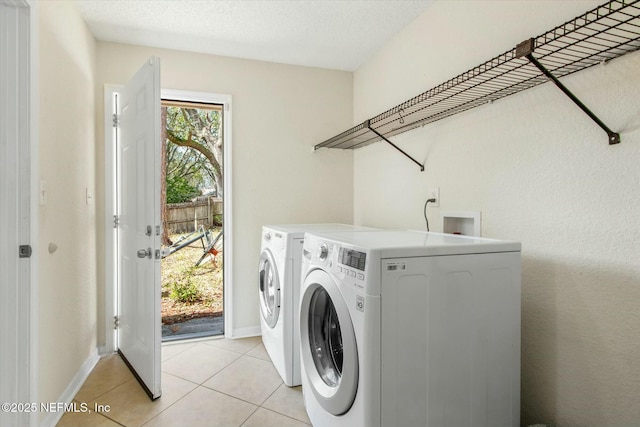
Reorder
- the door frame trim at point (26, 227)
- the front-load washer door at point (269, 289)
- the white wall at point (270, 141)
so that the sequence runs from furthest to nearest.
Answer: the white wall at point (270, 141) → the front-load washer door at point (269, 289) → the door frame trim at point (26, 227)

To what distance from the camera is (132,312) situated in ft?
7.28

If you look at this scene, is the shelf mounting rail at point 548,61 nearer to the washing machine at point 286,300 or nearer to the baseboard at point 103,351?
the washing machine at point 286,300

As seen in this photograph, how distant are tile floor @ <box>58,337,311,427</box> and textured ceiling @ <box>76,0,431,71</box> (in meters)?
2.31

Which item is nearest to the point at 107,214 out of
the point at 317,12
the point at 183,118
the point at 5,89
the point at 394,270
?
the point at 5,89

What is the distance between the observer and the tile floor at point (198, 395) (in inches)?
67.9

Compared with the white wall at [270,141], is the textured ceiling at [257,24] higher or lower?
higher

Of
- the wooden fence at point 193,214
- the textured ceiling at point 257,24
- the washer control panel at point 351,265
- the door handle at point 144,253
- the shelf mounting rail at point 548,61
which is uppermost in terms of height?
the textured ceiling at point 257,24

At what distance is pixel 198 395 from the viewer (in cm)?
195

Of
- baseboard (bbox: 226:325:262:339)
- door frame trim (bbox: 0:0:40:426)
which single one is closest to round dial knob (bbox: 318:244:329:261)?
door frame trim (bbox: 0:0:40:426)

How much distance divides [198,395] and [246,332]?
0.89m

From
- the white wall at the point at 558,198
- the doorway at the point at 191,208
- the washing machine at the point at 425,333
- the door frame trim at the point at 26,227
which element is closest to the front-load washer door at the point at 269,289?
the washing machine at the point at 425,333

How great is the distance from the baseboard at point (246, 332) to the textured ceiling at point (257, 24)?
89.1 inches

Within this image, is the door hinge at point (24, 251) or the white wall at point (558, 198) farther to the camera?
the door hinge at point (24, 251)

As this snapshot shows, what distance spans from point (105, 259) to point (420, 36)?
268 cm
